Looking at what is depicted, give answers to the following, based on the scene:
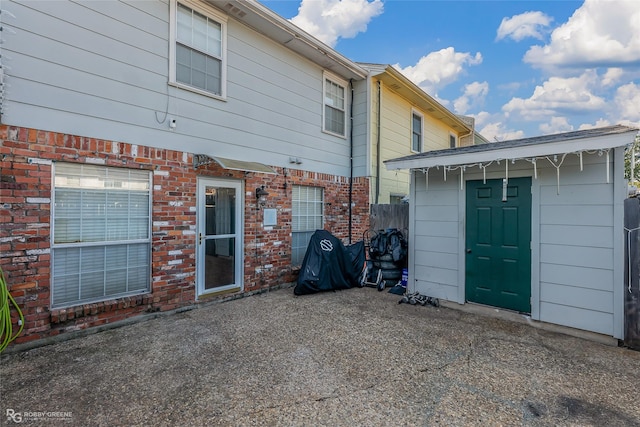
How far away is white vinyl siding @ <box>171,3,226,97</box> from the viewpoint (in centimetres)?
469

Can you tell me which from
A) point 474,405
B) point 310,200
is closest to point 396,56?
point 310,200

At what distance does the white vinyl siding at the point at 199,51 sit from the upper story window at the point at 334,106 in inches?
109

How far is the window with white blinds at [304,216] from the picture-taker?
6719 mm

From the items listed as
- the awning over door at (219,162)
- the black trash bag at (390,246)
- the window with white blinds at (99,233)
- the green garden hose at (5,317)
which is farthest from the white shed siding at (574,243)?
the green garden hose at (5,317)

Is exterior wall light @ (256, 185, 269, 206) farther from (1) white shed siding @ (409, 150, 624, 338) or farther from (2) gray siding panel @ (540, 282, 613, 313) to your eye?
(2) gray siding panel @ (540, 282, 613, 313)

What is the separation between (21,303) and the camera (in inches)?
132

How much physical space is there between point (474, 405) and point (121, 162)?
185 inches

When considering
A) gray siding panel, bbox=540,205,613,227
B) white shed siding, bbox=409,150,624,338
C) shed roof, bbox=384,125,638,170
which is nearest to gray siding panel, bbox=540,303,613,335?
white shed siding, bbox=409,150,624,338

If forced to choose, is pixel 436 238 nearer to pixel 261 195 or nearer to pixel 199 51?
pixel 261 195

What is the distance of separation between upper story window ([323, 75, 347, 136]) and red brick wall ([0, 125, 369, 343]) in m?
1.42

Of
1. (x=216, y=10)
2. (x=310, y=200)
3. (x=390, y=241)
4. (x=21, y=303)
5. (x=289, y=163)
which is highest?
(x=216, y=10)

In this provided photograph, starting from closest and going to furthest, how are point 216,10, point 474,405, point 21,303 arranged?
point 474,405, point 21,303, point 216,10

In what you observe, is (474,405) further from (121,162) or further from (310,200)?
(310,200)

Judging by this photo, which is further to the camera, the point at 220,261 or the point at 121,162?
the point at 220,261
